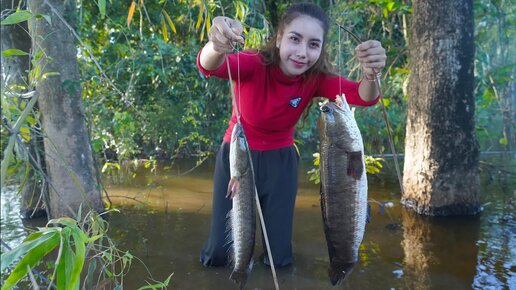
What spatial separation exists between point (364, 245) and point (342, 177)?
269cm

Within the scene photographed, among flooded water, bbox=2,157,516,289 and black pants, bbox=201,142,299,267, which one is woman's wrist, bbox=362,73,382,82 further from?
black pants, bbox=201,142,299,267

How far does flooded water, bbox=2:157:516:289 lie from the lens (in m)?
3.78

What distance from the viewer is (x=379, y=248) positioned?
14.9ft

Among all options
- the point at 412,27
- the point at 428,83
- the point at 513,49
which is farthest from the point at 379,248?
the point at 513,49

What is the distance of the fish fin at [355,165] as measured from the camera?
220 centimetres

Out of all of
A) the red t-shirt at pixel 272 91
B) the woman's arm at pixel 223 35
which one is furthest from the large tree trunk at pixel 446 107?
the woman's arm at pixel 223 35

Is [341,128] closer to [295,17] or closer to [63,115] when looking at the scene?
[295,17]

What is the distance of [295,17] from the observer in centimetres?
304

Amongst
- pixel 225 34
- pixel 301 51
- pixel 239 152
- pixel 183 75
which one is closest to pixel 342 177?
pixel 239 152

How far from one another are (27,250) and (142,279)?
112 inches

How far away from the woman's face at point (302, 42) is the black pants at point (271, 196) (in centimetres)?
88

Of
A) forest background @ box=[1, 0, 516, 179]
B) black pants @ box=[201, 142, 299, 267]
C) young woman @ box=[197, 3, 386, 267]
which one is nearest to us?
young woman @ box=[197, 3, 386, 267]

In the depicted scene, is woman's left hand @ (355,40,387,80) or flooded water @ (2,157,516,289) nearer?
woman's left hand @ (355,40,387,80)

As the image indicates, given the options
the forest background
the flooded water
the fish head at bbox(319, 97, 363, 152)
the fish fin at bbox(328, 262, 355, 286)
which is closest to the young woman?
the flooded water
